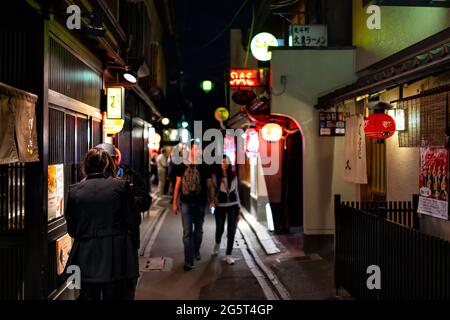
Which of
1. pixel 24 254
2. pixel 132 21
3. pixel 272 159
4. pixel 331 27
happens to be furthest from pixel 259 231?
pixel 24 254

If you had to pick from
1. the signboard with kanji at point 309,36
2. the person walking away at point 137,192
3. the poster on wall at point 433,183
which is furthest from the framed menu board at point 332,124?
the person walking away at point 137,192

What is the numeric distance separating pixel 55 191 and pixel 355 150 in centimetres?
631

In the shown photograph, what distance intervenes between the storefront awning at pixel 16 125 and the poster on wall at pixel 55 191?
0.88 metres

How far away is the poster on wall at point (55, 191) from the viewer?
7.14 m

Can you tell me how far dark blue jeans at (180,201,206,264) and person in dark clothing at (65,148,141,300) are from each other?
510 cm

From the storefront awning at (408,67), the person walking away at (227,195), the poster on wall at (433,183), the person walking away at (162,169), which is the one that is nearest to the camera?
the storefront awning at (408,67)

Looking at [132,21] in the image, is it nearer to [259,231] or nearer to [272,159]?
[272,159]

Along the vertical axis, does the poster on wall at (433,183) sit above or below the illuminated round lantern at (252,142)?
below

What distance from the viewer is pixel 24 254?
6.58 m

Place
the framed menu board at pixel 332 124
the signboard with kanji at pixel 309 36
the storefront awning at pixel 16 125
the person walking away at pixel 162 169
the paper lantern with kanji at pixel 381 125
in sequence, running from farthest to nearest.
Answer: the person walking away at pixel 162 169
the signboard with kanji at pixel 309 36
the framed menu board at pixel 332 124
the paper lantern with kanji at pixel 381 125
the storefront awning at pixel 16 125

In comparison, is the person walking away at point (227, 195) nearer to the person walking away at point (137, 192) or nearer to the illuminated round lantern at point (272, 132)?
the illuminated round lantern at point (272, 132)

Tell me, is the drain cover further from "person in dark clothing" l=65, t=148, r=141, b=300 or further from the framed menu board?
"person in dark clothing" l=65, t=148, r=141, b=300

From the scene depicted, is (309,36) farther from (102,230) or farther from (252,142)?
(102,230)

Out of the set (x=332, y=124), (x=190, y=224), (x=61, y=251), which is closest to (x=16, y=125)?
(x=61, y=251)
